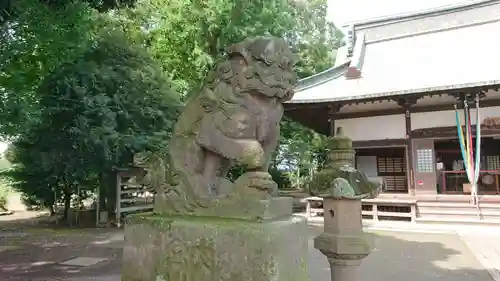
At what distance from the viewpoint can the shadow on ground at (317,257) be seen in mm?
6188

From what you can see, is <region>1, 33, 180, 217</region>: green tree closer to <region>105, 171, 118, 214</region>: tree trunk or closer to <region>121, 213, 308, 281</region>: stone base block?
<region>105, 171, 118, 214</region>: tree trunk

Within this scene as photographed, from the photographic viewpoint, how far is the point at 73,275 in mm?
6121

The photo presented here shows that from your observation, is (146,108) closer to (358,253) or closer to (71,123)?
(71,123)

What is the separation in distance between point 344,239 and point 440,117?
1015cm

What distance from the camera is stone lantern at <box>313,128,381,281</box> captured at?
3.26 meters

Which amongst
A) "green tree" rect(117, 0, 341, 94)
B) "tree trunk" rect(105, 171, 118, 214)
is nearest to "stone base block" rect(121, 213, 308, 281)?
"green tree" rect(117, 0, 341, 94)

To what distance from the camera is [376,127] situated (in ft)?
42.0

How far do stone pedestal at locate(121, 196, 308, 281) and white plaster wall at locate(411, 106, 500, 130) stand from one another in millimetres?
10464

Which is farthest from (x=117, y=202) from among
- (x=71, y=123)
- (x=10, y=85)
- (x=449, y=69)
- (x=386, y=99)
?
(x=449, y=69)

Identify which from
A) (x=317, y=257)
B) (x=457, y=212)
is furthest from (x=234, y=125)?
(x=457, y=212)

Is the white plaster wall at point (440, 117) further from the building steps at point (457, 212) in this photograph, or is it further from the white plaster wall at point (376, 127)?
the building steps at point (457, 212)

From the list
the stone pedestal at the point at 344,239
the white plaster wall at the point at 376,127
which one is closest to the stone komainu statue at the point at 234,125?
the stone pedestal at the point at 344,239

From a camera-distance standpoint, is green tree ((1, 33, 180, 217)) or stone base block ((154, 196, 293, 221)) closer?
stone base block ((154, 196, 293, 221))

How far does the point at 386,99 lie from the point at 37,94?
33.6 feet
